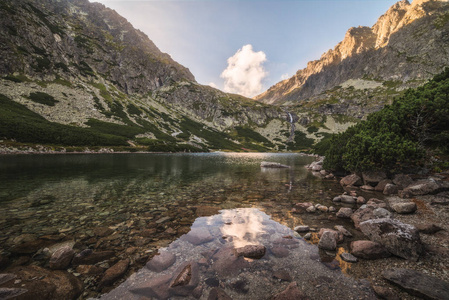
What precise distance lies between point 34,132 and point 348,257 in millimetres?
99376

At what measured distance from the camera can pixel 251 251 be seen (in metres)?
7.73

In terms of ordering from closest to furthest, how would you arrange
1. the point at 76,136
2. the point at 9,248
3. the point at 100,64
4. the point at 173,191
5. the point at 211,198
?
the point at 9,248 → the point at 211,198 → the point at 173,191 → the point at 76,136 → the point at 100,64

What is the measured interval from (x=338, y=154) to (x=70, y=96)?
157m

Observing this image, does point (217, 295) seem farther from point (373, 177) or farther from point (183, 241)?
point (373, 177)

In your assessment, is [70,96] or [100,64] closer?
[70,96]

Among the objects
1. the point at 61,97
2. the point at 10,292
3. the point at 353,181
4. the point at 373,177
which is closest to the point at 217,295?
the point at 10,292

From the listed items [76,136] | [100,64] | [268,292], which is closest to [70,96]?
[76,136]

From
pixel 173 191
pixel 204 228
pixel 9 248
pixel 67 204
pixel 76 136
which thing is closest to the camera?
pixel 9 248

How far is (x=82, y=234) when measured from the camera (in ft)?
30.1

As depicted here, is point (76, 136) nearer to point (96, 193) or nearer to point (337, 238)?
point (96, 193)

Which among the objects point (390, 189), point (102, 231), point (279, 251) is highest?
point (390, 189)

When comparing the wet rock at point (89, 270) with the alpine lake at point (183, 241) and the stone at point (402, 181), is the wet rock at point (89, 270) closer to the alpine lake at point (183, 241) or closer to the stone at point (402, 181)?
the alpine lake at point (183, 241)

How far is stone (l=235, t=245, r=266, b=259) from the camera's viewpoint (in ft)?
25.0

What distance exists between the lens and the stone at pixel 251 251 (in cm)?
762
